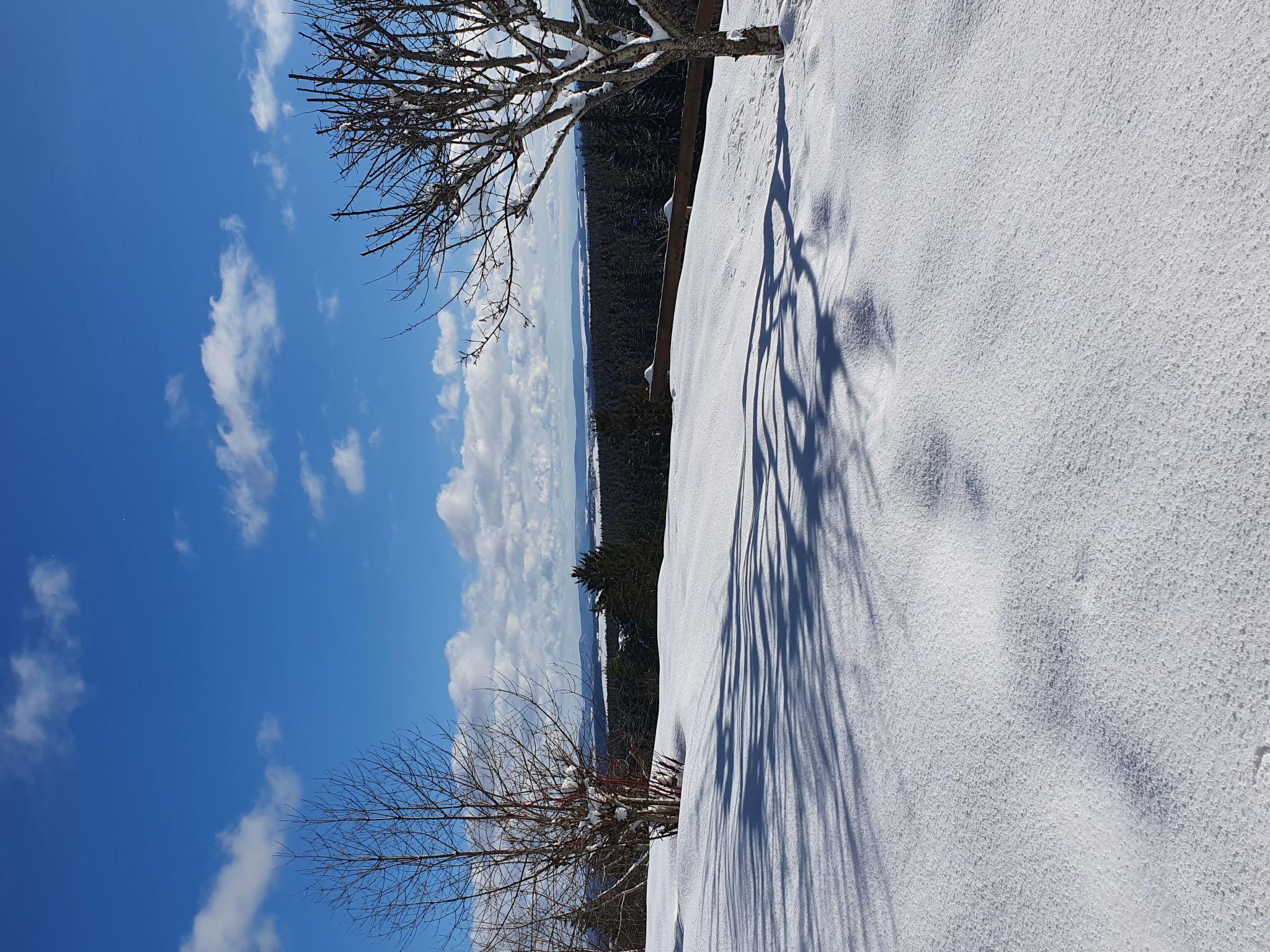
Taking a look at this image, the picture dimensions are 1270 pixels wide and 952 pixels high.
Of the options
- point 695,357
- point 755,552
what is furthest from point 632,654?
point 755,552

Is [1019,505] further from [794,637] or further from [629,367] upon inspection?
[629,367]

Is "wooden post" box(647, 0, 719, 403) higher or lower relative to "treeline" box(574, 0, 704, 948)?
lower

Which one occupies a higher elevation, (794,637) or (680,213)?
(680,213)

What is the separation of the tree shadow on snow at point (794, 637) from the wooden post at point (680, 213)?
7.83 ft

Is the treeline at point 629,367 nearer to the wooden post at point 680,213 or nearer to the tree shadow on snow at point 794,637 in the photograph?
the wooden post at point 680,213

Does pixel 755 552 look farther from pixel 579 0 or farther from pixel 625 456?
pixel 625 456

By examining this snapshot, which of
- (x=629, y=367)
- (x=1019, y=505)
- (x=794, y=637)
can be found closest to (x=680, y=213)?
(x=794, y=637)

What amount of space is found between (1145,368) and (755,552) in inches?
92.6

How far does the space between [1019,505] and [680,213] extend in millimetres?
5706

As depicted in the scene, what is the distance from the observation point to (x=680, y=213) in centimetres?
707

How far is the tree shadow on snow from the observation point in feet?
8.54

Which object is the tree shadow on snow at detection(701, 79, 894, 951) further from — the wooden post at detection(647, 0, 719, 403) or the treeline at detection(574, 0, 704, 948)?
the treeline at detection(574, 0, 704, 948)

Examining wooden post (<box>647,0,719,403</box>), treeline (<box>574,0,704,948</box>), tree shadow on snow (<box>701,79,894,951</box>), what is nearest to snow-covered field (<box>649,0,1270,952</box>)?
tree shadow on snow (<box>701,79,894,951</box>)

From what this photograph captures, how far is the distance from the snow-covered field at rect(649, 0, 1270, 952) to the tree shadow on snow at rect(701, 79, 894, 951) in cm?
2
